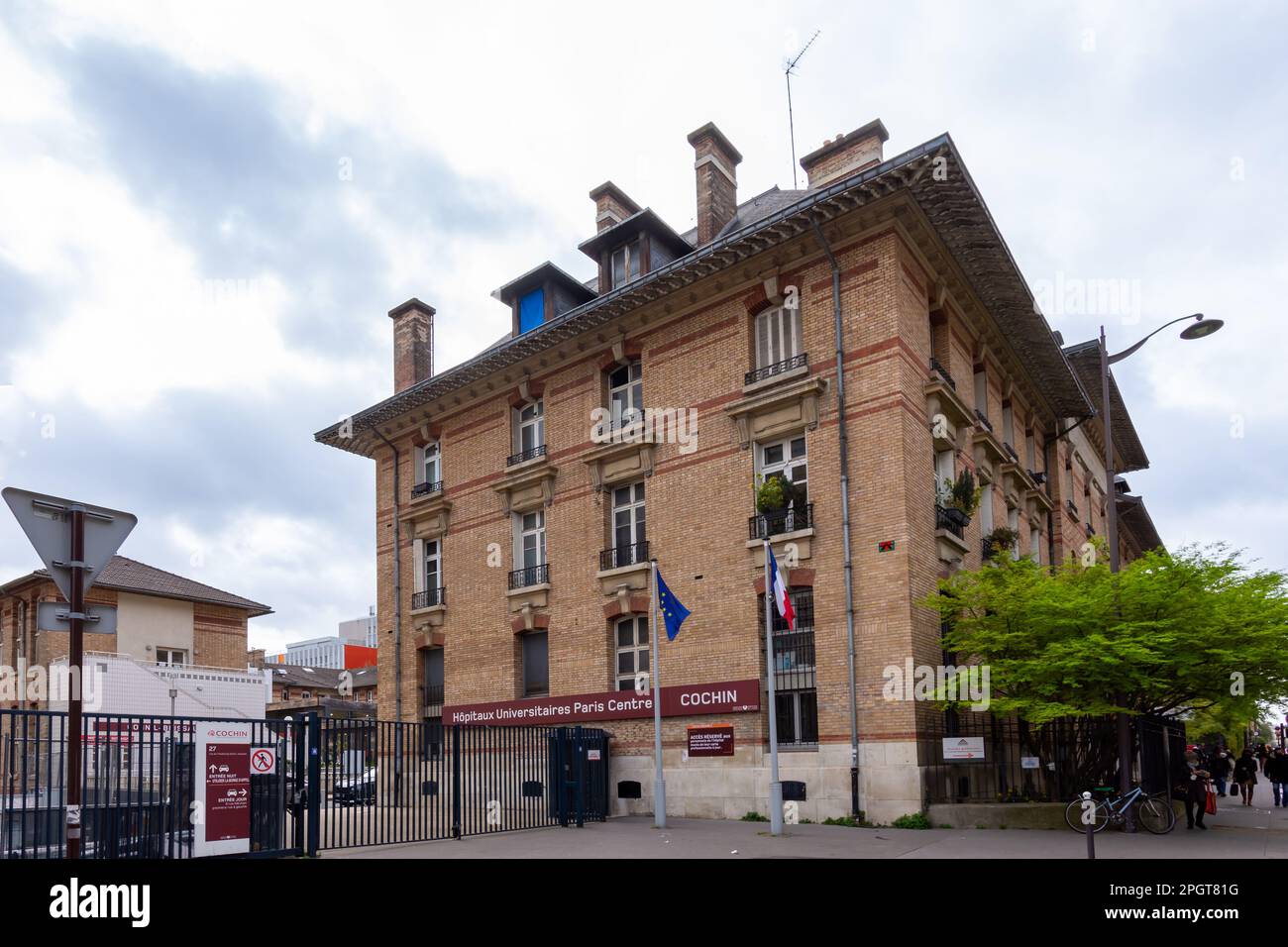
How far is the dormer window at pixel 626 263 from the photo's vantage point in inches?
1103

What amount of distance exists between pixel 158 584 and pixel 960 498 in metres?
35.5

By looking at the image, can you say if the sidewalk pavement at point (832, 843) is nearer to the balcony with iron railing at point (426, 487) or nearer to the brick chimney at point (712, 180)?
the balcony with iron railing at point (426, 487)

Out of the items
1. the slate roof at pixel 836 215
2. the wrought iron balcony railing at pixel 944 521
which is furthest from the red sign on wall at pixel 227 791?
the wrought iron balcony railing at pixel 944 521

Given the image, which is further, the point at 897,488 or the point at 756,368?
the point at 756,368

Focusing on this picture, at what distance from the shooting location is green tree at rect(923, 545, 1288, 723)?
1811cm

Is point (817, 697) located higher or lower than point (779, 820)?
higher

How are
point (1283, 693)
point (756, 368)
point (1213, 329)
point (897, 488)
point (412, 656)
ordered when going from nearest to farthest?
point (1283, 693), point (1213, 329), point (897, 488), point (756, 368), point (412, 656)

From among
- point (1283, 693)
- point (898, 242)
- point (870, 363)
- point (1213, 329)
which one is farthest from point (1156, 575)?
point (898, 242)

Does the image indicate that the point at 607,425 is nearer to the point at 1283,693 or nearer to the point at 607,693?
the point at 607,693

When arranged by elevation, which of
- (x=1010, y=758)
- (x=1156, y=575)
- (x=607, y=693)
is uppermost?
(x=1156, y=575)

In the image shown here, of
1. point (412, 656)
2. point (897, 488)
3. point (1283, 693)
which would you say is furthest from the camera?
point (412, 656)

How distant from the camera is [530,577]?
92.6 ft

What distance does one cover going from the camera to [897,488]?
843 inches

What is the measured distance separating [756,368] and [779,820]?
10152 mm
